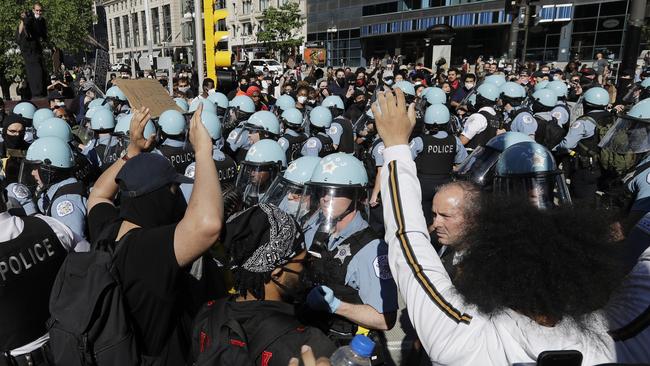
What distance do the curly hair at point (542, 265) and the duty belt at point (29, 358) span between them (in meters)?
2.21

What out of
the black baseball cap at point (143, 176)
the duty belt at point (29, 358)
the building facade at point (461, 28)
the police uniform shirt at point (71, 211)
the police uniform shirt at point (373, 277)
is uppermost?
the building facade at point (461, 28)

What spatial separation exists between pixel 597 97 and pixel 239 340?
698 centimetres

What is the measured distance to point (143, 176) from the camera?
7.57ft

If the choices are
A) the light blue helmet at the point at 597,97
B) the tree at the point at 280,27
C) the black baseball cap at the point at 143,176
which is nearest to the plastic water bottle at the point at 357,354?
the black baseball cap at the point at 143,176

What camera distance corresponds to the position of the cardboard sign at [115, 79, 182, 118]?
5.10 m

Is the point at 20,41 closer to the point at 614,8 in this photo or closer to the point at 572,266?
the point at 572,266

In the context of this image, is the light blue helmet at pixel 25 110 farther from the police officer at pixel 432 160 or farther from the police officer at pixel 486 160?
the police officer at pixel 486 160

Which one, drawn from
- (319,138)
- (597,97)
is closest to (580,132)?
(597,97)

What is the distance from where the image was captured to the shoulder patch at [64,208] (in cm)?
324

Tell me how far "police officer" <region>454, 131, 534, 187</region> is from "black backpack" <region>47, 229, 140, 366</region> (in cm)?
258

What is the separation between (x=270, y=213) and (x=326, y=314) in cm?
60

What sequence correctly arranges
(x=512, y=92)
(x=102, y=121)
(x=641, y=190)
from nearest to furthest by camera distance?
1. (x=641, y=190)
2. (x=102, y=121)
3. (x=512, y=92)

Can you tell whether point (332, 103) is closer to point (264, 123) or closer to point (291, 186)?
point (264, 123)

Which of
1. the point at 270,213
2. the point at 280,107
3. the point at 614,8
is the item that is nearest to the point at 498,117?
the point at 280,107
